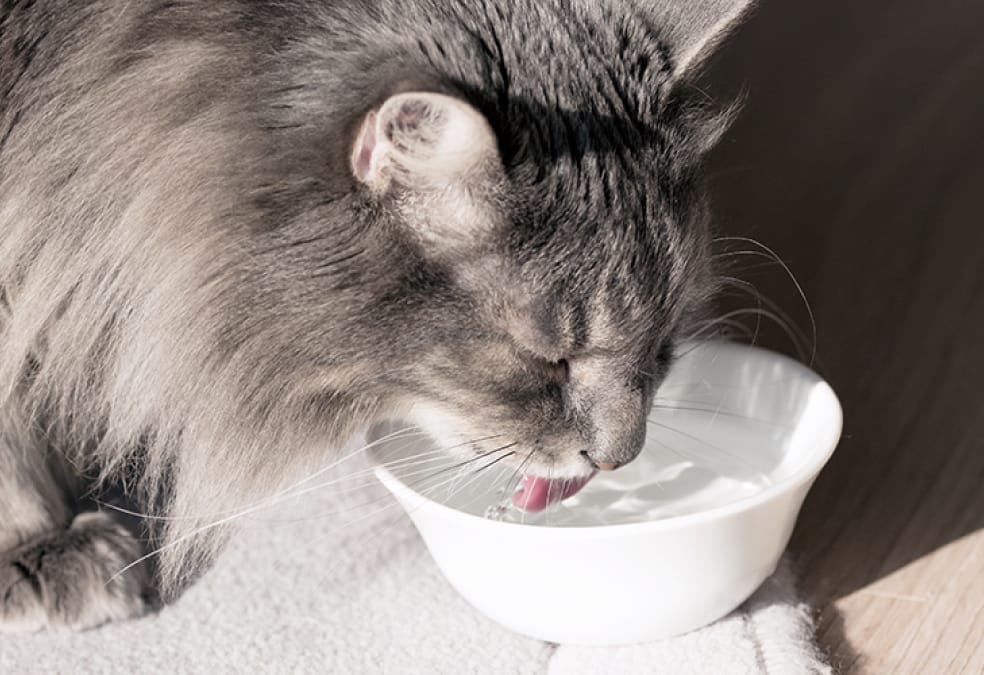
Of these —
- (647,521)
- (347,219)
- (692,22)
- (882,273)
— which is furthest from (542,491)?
(882,273)

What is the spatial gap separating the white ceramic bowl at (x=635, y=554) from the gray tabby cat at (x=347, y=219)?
0.09 meters

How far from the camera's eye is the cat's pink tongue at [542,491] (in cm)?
130

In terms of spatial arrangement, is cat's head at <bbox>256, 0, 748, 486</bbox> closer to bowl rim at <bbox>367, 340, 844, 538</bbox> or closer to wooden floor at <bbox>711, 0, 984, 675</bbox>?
bowl rim at <bbox>367, 340, 844, 538</bbox>

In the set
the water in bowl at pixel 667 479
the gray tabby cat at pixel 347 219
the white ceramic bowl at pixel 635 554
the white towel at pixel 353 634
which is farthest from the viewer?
the water in bowl at pixel 667 479

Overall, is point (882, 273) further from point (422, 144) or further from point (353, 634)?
point (422, 144)

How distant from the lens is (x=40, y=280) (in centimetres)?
122

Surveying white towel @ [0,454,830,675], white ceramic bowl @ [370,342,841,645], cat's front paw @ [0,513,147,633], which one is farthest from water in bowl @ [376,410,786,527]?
cat's front paw @ [0,513,147,633]

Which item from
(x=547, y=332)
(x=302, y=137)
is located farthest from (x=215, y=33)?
(x=547, y=332)

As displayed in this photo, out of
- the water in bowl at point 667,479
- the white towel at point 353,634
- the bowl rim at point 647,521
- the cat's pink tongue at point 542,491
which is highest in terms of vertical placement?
the bowl rim at point 647,521

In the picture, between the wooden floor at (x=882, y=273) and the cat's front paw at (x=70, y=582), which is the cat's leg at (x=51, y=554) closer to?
the cat's front paw at (x=70, y=582)

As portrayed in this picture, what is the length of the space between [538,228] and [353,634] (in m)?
0.54

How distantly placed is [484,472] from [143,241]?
45 cm

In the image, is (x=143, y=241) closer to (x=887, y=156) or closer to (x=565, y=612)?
(x=565, y=612)

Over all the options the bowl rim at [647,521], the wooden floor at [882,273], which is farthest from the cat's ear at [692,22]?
the bowl rim at [647,521]
